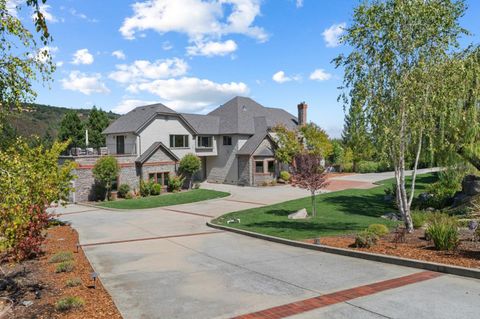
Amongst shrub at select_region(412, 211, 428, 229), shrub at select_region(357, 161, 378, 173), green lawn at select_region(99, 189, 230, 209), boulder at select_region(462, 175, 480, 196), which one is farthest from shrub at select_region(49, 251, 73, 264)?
shrub at select_region(357, 161, 378, 173)

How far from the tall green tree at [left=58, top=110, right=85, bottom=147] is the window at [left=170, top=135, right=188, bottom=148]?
84.3ft

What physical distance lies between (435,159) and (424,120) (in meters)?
10.3

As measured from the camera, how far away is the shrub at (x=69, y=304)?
7.24m

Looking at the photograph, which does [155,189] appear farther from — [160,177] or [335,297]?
[335,297]

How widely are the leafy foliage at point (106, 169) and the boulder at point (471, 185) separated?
25544 millimetres

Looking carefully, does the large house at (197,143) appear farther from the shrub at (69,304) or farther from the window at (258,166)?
the shrub at (69,304)

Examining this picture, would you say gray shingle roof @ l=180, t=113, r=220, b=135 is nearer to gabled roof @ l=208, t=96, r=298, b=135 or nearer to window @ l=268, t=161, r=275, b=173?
gabled roof @ l=208, t=96, r=298, b=135

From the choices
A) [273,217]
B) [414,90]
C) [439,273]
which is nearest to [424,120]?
[414,90]

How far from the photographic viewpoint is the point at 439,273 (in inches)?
360

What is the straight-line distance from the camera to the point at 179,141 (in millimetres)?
41344

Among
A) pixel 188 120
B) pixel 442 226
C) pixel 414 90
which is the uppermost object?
pixel 188 120

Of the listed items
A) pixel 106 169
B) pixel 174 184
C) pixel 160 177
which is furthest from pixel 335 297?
pixel 160 177

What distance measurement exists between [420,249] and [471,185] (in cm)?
1185

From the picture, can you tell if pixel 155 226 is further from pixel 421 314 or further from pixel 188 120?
pixel 188 120
